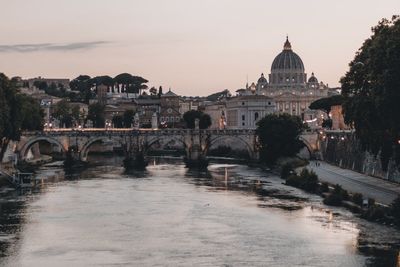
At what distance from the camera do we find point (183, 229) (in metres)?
36.8

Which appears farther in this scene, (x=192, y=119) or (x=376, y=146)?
(x=192, y=119)

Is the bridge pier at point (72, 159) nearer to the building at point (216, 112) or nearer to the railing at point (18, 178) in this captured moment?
the railing at point (18, 178)

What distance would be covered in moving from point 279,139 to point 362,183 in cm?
2224

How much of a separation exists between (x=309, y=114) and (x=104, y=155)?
30977mm

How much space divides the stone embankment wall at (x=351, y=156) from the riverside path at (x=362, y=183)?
48cm

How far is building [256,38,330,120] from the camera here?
509 ft

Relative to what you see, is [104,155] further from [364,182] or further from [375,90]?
[375,90]

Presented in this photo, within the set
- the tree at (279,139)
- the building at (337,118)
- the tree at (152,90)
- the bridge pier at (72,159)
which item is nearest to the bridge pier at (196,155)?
the tree at (279,139)

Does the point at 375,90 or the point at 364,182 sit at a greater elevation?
the point at 375,90

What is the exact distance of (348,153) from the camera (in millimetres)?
63500

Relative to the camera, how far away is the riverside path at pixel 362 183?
4307 cm

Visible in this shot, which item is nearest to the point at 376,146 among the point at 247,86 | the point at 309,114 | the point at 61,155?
the point at 61,155

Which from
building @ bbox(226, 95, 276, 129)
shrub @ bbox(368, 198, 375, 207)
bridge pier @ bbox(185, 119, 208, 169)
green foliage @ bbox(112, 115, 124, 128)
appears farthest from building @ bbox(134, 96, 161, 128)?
shrub @ bbox(368, 198, 375, 207)

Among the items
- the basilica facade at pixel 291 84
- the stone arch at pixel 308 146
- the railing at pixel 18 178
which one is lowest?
the railing at pixel 18 178
